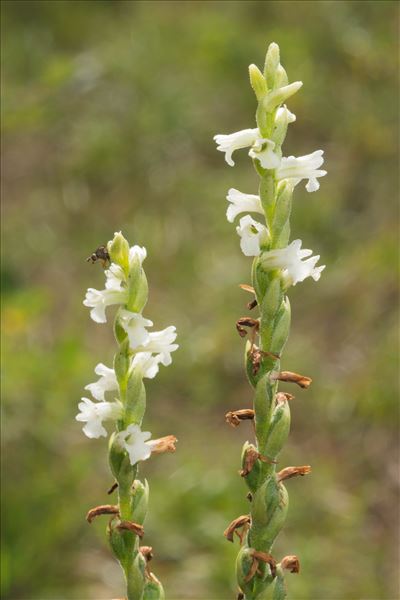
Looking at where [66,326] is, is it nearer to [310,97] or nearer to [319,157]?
[310,97]

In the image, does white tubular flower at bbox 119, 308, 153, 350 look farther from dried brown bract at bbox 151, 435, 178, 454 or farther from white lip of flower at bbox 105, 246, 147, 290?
dried brown bract at bbox 151, 435, 178, 454

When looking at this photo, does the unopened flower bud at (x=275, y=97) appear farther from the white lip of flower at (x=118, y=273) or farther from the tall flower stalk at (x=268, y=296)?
the white lip of flower at (x=118, y=273)

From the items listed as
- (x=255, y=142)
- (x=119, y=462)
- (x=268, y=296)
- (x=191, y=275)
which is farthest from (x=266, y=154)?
(x=191, y=275)

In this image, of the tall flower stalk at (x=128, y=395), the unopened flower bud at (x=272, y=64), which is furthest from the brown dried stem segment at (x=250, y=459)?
the unopened flower bud at (x=272, y=64)

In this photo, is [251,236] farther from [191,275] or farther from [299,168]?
[191,275]

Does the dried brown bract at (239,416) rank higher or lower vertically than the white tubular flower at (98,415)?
higher

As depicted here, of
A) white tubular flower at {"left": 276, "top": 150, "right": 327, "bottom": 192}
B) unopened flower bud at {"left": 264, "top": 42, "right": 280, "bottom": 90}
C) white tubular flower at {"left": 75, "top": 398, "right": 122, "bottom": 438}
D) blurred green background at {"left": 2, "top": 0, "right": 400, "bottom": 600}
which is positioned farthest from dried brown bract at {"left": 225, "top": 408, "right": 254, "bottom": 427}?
blurred green background at {"left": 2, "top": 0, "right": 400, "bottom": 600}

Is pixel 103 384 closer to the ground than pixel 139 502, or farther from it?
farther from it
